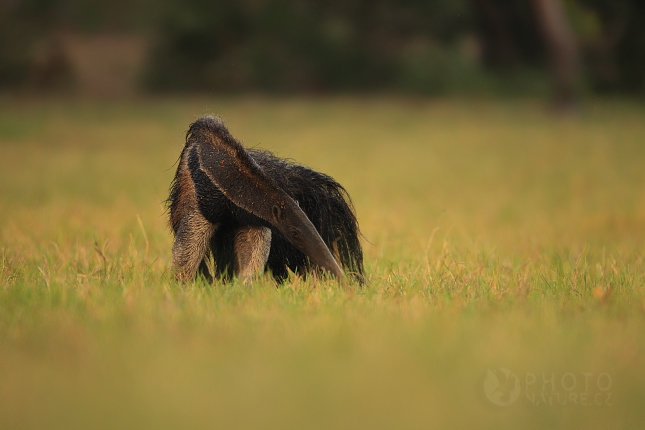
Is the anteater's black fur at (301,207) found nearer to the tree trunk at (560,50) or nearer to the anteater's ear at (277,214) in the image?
the anteater's ear at (277,214)

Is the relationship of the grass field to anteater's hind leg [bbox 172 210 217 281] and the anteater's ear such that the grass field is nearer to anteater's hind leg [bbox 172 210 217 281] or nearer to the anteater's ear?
anteater's hind leg [bbox 172 210 217 281]

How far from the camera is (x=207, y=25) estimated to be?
25.5 m

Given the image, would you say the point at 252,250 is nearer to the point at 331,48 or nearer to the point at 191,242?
the point at 191,242

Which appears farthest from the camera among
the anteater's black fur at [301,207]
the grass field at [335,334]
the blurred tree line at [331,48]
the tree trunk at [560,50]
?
the blurred tree line at [331,48]

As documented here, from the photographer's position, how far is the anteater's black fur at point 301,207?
14.4 feet

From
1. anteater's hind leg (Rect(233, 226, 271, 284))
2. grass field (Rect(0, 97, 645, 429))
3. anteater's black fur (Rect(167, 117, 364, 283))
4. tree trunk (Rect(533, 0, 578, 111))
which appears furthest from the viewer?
tree trunk (Rect(533, 0, 578, 111))

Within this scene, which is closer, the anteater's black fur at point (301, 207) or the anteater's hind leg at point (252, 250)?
the anteater's hind leg at point (252, 250)

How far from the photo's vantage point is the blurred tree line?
2455 cm

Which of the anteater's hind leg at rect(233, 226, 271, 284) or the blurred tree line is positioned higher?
the blurred tree line

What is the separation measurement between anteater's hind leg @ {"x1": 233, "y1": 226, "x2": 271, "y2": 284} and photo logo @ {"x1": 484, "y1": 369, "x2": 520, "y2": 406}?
165cm

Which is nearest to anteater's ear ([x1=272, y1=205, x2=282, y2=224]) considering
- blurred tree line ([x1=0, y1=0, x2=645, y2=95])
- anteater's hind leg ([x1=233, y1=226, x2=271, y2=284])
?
anteater's hind leg ([x1=233, y1=226, x2=271, y2=284])

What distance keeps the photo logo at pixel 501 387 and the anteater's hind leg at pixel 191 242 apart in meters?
1.92

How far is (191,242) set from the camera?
416 cm

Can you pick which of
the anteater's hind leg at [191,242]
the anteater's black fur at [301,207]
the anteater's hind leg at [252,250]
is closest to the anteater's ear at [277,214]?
the anteater's hind leg at [252,250]
